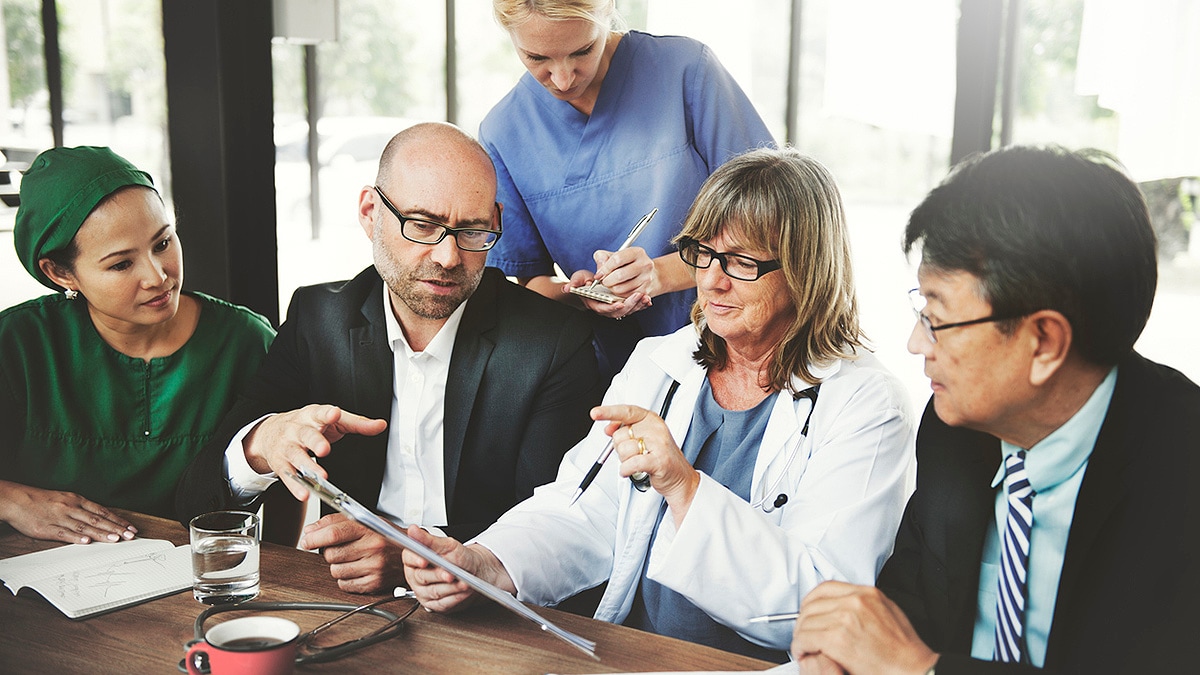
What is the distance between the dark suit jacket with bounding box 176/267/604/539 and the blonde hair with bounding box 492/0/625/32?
1.89 feet

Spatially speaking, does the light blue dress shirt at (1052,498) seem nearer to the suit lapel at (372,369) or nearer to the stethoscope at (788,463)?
the stethoscope at (788,463)

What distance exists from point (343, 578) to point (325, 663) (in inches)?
9.4

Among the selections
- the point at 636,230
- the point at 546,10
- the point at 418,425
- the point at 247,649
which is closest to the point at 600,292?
the point at 636,230

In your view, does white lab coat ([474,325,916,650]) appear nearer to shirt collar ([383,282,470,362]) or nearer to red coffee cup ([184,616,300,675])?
shirt collar ([383,282,470,362])

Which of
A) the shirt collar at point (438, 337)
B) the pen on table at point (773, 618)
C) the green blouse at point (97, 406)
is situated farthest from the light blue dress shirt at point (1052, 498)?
the green blouse at point (97, 406)

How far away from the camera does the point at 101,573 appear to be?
1.52 metres

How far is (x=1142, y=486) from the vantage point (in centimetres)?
116

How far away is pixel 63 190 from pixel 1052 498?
78.4 inches

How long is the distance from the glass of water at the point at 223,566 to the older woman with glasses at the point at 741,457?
27 centimetres

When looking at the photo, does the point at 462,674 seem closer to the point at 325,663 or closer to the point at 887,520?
the point at 325,663

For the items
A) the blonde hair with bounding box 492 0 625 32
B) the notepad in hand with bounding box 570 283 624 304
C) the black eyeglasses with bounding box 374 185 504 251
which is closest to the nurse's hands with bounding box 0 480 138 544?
the black eyeglasses with bounding box 374 185 504 251

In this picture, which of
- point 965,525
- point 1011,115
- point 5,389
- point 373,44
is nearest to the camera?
point 965,525

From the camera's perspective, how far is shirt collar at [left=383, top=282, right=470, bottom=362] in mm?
2104

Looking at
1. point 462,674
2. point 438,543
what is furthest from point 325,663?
point 438,543
